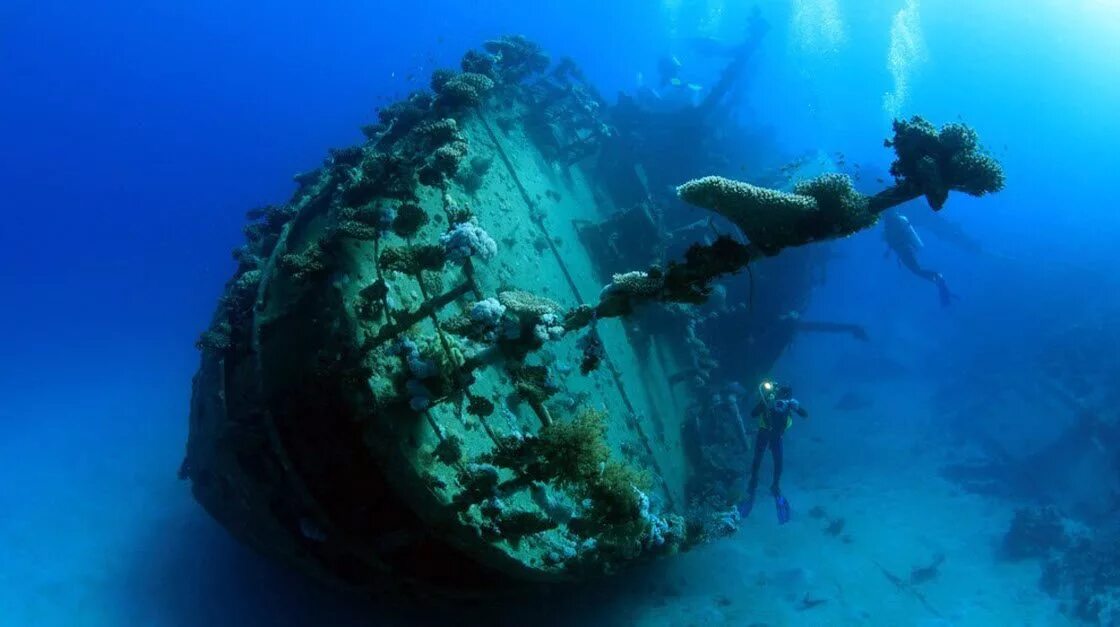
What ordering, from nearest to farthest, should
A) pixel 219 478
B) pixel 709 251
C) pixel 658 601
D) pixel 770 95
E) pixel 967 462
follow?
1. pixel 709 251
2. pixel 219 478
3. pixel 658 601
4. pixel 967 462
5. pixel 770 95

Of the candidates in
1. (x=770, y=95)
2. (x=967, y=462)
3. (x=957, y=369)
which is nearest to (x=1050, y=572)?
(x=967, y=462)

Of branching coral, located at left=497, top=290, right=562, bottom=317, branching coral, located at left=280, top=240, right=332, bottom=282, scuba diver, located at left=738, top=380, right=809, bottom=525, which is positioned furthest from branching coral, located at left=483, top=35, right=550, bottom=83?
branching coral, located at left=497, top=290, right=562, bottom=317

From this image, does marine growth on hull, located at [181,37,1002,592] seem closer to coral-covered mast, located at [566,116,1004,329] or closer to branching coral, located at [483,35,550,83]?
coral-covered mast, located at [566,116,1004,329]

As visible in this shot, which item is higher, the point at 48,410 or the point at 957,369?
the point at 48,410

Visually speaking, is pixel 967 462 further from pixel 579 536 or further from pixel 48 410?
pixel 48 410

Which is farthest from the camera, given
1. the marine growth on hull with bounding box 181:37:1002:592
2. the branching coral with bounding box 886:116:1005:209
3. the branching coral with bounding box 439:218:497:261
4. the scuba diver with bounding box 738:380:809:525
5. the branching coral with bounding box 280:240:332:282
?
the scuba diver with bounding box 738:380:809:525

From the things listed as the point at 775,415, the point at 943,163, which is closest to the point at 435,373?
the point at 943,163

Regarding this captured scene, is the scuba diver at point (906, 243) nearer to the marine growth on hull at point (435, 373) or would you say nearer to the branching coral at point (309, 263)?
the marine growth on hull at point (435, 373)

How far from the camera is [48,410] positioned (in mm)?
41281

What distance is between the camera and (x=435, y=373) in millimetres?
5480

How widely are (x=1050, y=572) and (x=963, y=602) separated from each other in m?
3.91

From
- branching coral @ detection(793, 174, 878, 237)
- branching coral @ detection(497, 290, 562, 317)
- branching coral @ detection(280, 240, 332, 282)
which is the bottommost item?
branching coral @ detection(793, 174, 878, 237)

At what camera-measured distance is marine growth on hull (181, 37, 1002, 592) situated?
175 inches

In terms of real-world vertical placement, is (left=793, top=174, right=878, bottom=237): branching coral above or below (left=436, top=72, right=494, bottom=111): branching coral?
below
